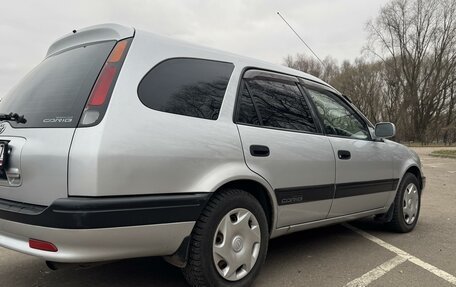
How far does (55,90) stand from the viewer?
2787 millimetres

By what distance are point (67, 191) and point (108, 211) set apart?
0.81 feet

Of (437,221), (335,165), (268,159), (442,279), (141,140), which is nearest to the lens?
(141,140)

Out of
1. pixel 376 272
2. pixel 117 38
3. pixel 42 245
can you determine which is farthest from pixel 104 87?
pixel 376 272

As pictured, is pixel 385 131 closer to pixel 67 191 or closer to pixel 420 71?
pixel 67 191

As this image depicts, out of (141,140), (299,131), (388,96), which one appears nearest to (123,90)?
(141,140)

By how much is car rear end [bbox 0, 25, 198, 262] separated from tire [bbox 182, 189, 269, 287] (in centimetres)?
14

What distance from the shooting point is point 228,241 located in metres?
2.89

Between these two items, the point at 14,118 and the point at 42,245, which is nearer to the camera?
the point at 42,245

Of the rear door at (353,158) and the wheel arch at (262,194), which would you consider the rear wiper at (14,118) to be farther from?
the rear door at (353,158)

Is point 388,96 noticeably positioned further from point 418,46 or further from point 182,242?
point 182,242

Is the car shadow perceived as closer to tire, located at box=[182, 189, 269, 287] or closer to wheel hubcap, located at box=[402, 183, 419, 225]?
tire, located at box=[182, 189, 269, 287]

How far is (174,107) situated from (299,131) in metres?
1.28

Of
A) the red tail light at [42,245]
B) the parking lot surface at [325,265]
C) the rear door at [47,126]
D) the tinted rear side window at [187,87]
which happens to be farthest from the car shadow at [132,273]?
the tinted rear side window at [187,87]

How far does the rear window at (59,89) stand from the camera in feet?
8.44
